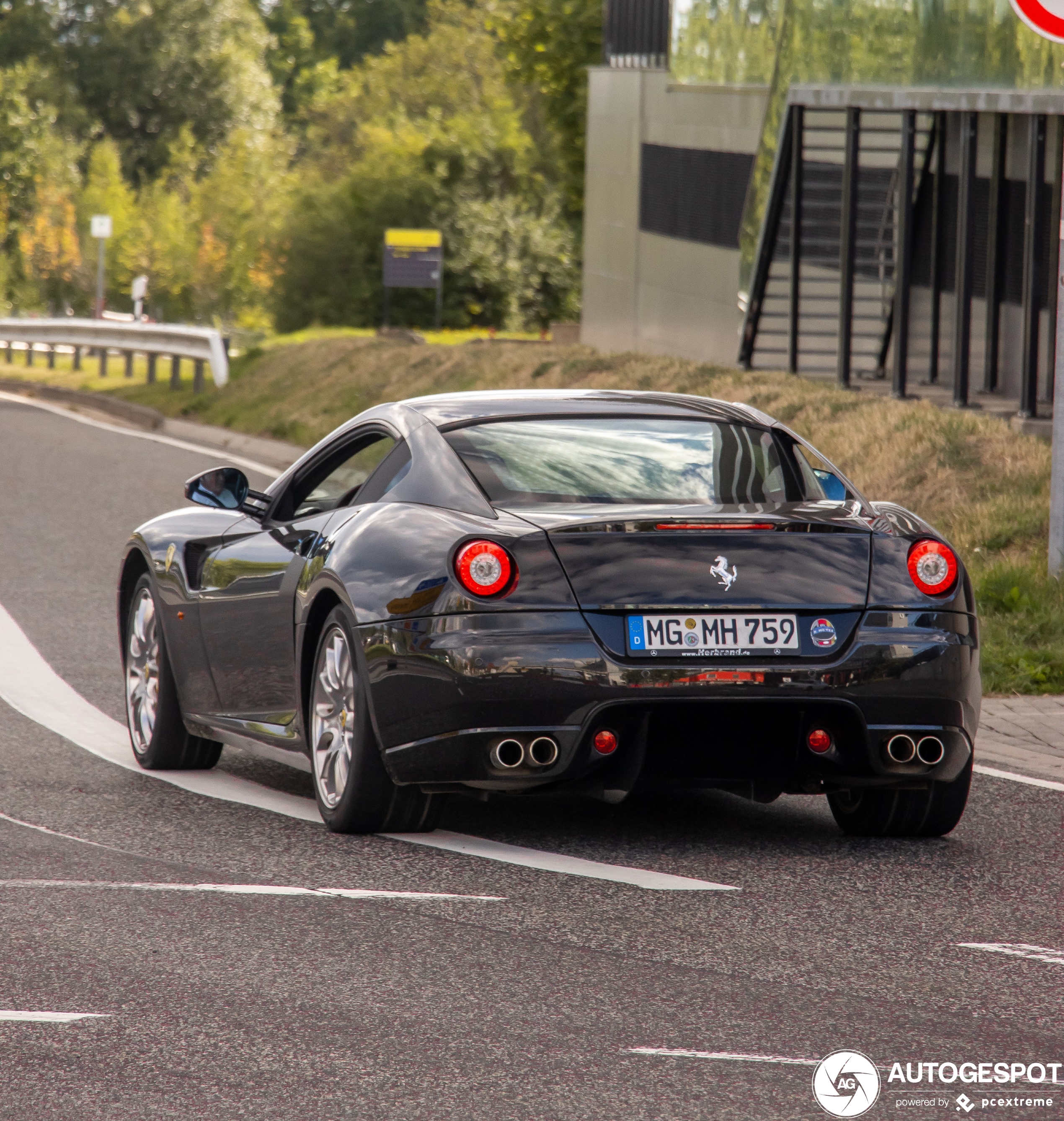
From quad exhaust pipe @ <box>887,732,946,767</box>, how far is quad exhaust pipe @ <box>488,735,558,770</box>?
98 centimetres

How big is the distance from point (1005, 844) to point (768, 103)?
61.2ft

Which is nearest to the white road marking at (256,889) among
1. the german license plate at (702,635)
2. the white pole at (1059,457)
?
the german license plate at (702,635)

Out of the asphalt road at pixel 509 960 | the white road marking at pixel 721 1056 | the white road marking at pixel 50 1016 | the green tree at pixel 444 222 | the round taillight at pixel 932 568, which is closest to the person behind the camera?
the asphalt road at pixel 509 960

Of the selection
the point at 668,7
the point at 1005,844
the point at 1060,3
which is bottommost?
the point at 1005,844

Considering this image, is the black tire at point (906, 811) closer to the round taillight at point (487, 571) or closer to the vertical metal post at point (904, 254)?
the round taillight at point (487, 571)

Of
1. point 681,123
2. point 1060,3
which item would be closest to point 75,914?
point 1060,3

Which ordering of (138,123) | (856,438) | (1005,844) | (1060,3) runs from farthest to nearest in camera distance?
(138,123)
(856,438)
(1060,3)
(1005,844)

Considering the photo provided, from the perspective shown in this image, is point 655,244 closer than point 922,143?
No

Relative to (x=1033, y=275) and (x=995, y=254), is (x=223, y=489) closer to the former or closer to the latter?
(x=1033, y=275)

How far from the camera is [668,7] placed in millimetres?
34469

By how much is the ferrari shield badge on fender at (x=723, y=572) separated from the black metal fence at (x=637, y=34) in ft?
93.9

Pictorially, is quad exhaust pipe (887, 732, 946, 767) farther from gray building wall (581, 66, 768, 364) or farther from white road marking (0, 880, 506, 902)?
gray building wall (581, 66, 768, 364)

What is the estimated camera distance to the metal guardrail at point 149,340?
29.6m

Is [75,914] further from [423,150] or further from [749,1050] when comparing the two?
[423,150]
